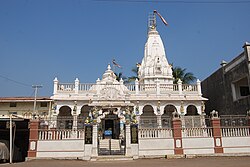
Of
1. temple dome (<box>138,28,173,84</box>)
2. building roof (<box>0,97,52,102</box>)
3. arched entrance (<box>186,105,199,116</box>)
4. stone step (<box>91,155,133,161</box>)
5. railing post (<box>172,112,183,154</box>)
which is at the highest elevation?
temple dome (<box>138,28,173,84</box>)

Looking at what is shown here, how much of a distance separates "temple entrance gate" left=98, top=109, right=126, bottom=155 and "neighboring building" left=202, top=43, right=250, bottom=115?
9.80 metres

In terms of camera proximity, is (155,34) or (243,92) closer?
(243,92)

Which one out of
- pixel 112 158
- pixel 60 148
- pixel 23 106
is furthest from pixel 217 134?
pixel 23 106

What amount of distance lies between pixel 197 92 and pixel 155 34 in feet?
39.8

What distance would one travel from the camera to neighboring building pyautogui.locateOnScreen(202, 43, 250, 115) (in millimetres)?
17188

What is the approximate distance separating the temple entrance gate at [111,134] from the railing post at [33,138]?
147 inches

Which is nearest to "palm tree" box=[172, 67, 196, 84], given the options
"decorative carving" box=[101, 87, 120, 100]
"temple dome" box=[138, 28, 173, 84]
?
"temple dome" box=[138, 28, 173, 84]

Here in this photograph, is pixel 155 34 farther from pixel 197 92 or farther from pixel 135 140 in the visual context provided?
pixel 135 140

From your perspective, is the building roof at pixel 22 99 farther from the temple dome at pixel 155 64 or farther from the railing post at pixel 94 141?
the railing post at pixel 94 141

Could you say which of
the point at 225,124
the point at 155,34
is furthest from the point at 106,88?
the point at 155,34

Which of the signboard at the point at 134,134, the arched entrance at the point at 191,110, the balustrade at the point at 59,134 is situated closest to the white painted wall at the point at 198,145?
the signboard at the point at 134,134

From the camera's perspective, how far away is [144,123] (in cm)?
1393

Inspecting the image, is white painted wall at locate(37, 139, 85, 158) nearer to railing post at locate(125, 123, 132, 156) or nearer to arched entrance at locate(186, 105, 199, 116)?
railing post at locate(125, 123, 132, 156)

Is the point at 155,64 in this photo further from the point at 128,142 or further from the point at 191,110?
the point at 128,142
